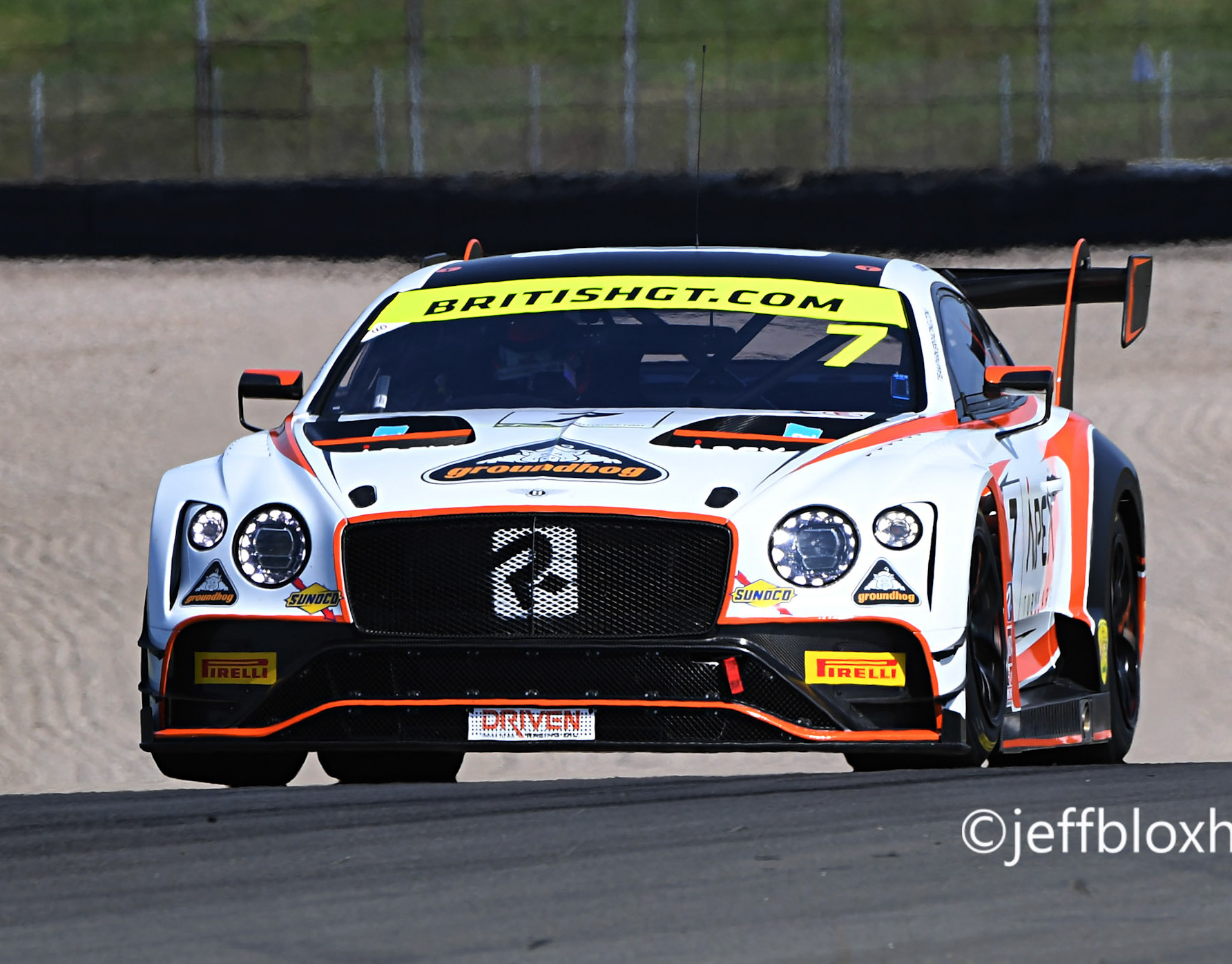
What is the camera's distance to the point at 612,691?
5875mm

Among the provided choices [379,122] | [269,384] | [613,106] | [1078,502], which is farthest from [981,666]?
[613,106]

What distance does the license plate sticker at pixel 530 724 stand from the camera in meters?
5.88

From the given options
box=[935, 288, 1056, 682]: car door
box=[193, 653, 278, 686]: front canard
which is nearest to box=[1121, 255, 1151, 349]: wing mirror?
box=[935, 288, 1056, 682]: car door

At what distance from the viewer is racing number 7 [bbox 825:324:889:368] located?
7.04m

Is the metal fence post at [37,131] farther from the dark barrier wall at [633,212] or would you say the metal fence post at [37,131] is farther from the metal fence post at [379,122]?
the dark barrier wall at [633,212]

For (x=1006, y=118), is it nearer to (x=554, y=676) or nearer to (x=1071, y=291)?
(x=1071, y=291)

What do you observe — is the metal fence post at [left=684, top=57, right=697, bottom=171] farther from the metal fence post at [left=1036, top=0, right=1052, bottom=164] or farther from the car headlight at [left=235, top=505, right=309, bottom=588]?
the car headlight at [left=235, top=505, right=309, bottom=588]

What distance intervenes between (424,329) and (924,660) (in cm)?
220

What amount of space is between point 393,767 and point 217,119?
19.6 m

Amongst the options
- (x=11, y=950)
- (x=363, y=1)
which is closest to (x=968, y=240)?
(x=11, y=950)

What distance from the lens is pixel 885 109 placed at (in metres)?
25.8

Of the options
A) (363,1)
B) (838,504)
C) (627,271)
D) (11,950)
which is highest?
(363,1)

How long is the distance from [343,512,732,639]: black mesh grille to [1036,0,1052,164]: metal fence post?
1830cm

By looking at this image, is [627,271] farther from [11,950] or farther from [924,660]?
[11,950]
